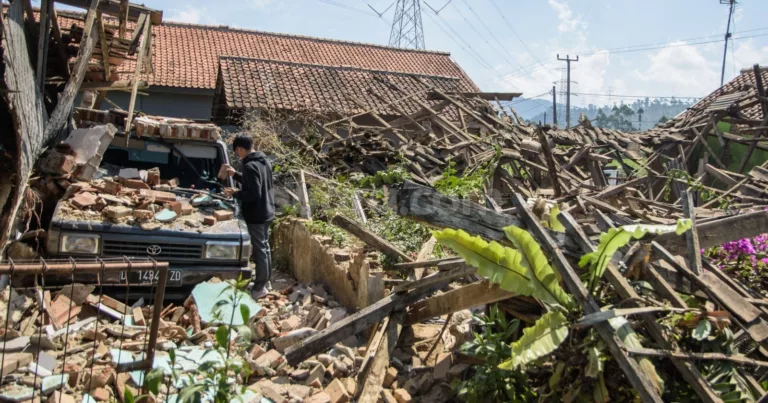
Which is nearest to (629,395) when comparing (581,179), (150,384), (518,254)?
(518,254)

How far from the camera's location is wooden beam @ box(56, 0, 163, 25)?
7.84 metres

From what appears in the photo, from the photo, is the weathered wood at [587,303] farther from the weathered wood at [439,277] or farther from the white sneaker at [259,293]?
the white sneaker at [259,293]

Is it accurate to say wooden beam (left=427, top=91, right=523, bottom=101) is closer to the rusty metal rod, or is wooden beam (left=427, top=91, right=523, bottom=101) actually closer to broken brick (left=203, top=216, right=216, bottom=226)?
broken brick (left=203, top=216, right=216, bottom=226)

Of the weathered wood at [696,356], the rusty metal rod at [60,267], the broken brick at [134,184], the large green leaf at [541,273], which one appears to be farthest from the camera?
the broken brick at [134,184]

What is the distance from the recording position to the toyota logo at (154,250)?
5.61 m

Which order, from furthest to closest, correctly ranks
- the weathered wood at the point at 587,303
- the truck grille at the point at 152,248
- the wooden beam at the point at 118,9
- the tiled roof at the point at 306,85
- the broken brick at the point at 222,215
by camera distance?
the tiled roof at the point at 306,85 → the wooden beam at the point at 118,9 → the broken brick at the point at 222,215 → the truck grille at the point at 152,248 → the weathered wood at the point at 587,303

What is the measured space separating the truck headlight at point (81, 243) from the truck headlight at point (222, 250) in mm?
970

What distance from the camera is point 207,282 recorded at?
5762 millimetres

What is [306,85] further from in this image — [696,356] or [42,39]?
[696,356]

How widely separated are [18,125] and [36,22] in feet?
8.45

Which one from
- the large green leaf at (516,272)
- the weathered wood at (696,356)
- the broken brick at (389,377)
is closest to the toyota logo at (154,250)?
the broken brick at (389,377)

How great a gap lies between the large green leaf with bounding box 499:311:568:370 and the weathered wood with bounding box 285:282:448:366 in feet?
4.24

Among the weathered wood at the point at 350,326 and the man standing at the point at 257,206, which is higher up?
the man standing at the point at 257,206

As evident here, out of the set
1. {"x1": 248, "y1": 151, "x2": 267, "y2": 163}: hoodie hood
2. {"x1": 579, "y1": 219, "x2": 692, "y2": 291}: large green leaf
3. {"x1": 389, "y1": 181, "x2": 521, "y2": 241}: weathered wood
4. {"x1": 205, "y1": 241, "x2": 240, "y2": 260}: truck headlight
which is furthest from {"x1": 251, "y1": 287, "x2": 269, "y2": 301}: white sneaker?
{"x1": 579, "y1": 219, "x2": 692, "y2": 291}: large green leaf
